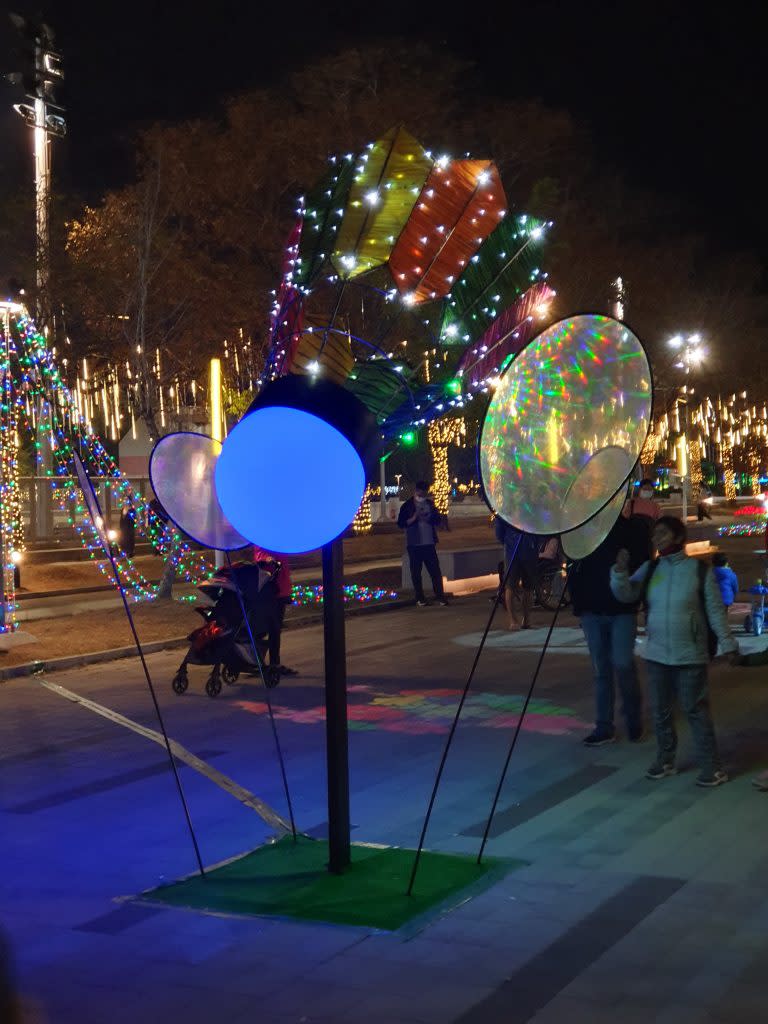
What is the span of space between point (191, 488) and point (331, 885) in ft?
7.54

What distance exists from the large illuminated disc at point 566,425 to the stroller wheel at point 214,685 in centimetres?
730

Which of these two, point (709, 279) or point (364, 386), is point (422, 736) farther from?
point (709, 279)

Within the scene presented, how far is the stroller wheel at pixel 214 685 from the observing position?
1274 centimetres

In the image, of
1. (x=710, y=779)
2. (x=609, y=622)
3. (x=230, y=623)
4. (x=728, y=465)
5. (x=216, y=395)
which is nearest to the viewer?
(x=710, y=779)

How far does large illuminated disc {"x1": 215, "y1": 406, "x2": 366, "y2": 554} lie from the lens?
5859 millimetres

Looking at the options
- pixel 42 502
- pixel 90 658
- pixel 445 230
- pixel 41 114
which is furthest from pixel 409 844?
pixel 42 502

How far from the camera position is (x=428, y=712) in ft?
37.6

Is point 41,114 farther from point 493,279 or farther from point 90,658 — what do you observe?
point 493,279

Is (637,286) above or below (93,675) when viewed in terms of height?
above

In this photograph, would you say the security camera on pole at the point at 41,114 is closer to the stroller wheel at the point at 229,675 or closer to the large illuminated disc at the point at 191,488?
the stroller wheel at the point at 229,675

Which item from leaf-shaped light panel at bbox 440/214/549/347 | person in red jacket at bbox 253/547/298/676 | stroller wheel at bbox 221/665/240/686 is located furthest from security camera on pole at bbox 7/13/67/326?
leaf-shaped light panel at bbox 440/214/549/347

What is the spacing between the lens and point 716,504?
212 feet

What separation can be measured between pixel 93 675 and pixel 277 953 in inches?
396

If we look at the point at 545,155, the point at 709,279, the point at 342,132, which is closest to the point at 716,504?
the point at 709,279
